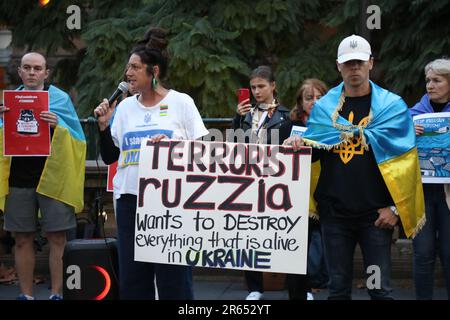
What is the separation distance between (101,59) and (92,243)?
18.5 feet

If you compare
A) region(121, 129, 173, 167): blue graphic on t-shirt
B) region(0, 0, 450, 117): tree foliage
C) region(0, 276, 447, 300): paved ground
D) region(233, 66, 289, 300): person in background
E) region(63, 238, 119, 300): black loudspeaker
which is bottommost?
region(0, 276, 447, 300): paved ground

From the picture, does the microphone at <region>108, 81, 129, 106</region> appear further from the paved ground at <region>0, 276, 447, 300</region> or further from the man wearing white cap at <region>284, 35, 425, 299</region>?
the paved ground at <region>0, 276, 447, 300</region>

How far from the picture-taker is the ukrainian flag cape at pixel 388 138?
6.33 metres

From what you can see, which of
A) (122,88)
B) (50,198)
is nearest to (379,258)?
(122,88)

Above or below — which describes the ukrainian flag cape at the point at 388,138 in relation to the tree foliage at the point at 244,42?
below

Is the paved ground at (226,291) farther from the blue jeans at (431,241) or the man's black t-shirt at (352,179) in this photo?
the man's black t-shirt at (352,179)

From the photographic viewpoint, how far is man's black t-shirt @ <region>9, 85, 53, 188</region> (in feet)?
27.8

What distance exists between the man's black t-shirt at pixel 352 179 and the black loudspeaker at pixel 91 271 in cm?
177

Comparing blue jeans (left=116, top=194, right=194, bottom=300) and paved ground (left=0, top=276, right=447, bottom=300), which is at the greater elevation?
blue jeans (left=116, top=194, right=194, bottom=300)

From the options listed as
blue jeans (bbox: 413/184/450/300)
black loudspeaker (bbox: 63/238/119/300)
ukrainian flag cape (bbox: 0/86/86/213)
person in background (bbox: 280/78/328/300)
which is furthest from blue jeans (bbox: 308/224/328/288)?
ukrainian flag cape (bbox: 0/86/86/213)

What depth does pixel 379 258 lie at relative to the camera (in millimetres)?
6250

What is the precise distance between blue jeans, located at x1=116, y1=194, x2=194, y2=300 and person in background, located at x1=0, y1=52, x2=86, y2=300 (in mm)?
2061

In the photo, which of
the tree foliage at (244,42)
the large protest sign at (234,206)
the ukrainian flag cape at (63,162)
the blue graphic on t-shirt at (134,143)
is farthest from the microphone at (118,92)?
the tree foliage at (244,42)

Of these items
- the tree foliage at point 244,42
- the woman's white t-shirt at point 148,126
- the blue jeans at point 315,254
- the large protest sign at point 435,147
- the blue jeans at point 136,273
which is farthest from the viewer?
the tree foliage at point 244,42
